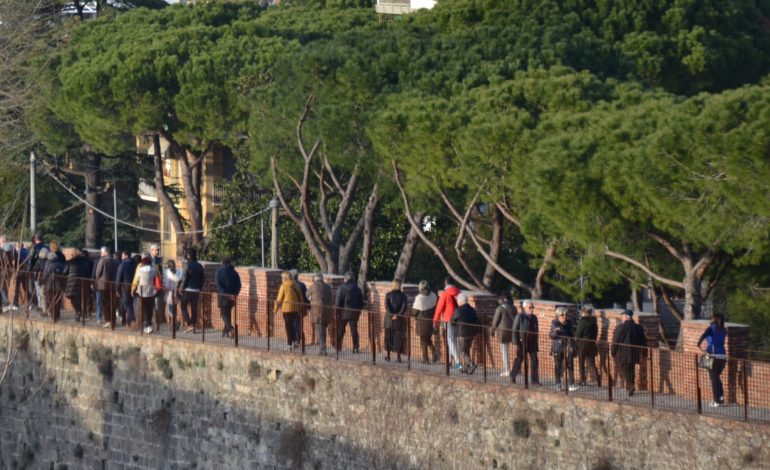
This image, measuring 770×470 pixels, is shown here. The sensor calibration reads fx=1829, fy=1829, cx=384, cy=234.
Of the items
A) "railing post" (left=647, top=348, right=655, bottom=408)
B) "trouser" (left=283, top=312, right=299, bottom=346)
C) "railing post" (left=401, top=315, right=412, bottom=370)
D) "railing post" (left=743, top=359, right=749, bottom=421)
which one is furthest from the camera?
"trouser" (left=283, top=312, right=299, bottom=346)

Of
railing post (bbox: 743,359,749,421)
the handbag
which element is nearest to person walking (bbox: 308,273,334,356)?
the handbag

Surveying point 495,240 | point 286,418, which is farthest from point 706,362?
point 495,240

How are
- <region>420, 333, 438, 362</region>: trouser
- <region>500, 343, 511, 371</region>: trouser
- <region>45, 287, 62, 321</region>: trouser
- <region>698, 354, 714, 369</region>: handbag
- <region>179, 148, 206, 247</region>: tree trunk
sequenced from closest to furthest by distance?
<region>698, 354, 714, 369</region>: handbag → <region>500, 343, 511, 371</region>: trouser → <region>420, 333, 438, 362</region>: trouser → <region>45, 287, 62, 321</region>: trouser → <region>179, 148, 206, 247</region>: tree trunk

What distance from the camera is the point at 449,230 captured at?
4159 cm

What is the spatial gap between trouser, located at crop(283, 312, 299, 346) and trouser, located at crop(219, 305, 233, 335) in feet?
4.81

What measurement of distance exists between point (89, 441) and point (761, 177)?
40.2 feet

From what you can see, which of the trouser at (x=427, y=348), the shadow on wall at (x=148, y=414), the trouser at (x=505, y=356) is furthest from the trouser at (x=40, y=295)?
the trouser at (x=505, y=356)

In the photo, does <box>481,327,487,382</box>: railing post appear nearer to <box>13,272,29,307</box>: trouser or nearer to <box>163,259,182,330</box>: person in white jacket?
<box>163,259,182,330</box>: person in white jacket

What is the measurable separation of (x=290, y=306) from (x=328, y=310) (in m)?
0.66

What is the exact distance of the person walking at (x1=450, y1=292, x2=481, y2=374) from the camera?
78.2 ft

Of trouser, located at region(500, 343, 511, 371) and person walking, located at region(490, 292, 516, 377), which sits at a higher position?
person walking, located at region(490, 292, 516, 377)

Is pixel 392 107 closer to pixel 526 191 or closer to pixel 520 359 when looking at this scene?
pixel 526 191

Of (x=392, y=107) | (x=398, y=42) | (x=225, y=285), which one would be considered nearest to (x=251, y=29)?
(x=398, y=42)

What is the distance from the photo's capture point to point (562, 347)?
22.5m
